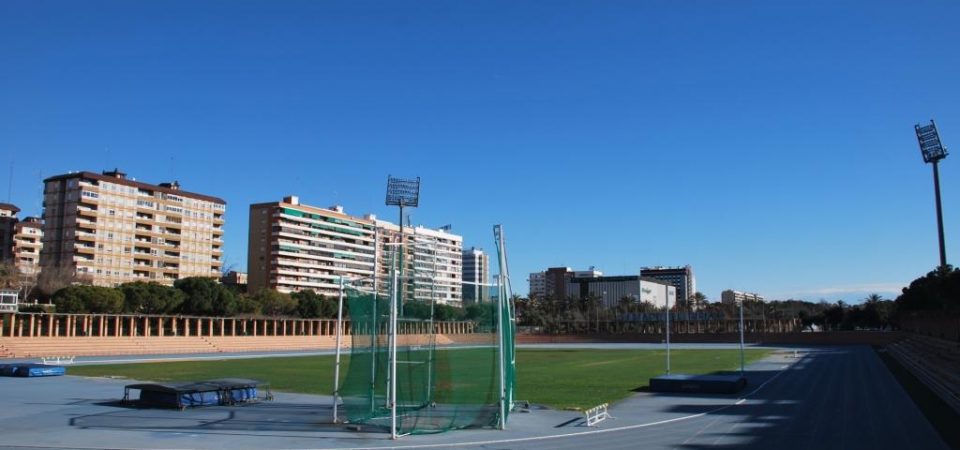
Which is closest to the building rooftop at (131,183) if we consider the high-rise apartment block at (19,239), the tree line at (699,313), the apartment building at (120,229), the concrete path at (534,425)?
the apartment building at (120,229)

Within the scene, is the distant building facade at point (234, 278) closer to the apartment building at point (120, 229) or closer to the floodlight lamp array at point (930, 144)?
the apartment building at point (120, 229)

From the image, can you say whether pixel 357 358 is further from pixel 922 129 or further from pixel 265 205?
pixel 265 205

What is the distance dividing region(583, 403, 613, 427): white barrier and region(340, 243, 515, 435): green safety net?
7.17 feet

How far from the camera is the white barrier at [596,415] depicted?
1908 centimetres

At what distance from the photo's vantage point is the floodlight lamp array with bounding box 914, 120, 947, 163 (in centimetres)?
7412

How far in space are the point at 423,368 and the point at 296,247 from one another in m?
134

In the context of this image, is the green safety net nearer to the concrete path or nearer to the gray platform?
the concrete path

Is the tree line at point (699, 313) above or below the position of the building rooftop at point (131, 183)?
below

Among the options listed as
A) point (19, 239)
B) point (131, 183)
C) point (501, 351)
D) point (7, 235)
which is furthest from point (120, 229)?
point (501, 351)

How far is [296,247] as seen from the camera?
148 m

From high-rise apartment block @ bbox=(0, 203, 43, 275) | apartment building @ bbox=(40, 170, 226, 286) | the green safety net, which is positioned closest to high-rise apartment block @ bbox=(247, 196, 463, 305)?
apartment building @ bbox=(40, 170, 226, 286)

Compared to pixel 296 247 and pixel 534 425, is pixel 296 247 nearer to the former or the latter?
Answer: pixel 296 247

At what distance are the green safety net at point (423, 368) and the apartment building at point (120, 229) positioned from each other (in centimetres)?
10091

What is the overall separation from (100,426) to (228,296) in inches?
2907
